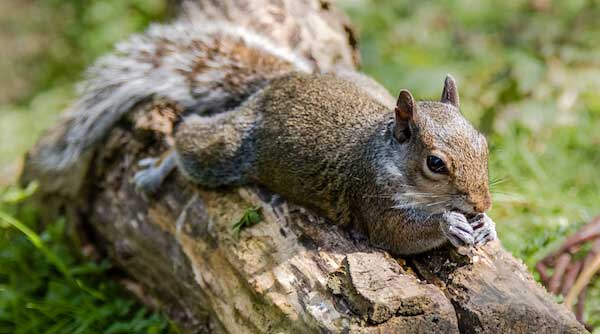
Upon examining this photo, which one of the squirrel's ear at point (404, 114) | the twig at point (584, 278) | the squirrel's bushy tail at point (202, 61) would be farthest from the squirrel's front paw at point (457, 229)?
the squirrel's bushy tail at point (202, 61)

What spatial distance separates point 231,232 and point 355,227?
0.43 metres

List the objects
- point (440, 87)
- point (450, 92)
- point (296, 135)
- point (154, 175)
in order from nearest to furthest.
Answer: point (450, 92) → point (296, 135) → point (154, 175) → point (440, 87)

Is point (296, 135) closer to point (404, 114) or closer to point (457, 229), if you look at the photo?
point (404, 114)

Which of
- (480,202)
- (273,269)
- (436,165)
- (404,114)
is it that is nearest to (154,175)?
(273,269)

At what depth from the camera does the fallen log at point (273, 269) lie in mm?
1842

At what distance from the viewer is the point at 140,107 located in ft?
9.96

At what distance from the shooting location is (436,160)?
2.00 metres

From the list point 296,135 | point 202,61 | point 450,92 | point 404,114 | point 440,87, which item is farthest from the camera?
point 440,87

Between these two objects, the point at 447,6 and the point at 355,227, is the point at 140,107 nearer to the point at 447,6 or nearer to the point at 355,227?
the point at 355,227

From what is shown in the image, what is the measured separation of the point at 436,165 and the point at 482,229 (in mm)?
257

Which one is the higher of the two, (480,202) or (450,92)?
(450,92)

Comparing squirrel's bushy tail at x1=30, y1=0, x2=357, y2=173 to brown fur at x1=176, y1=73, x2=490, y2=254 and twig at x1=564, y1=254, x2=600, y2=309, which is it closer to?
brown fur at x1=176, y1=73, x2=490, y2=254

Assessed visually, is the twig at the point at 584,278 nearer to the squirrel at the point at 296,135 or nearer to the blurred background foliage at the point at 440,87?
the blurred background foliage at the point at 440,87

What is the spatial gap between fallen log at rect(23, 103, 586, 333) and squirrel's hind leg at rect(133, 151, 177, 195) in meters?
0.04
